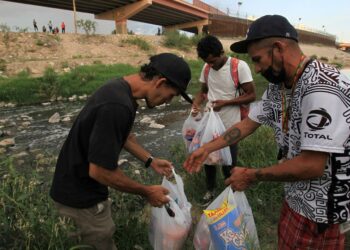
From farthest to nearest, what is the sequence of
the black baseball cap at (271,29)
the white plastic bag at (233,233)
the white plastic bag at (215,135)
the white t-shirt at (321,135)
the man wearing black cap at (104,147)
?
the white plastic bag at (215,135)
the white plastic bag at (233,233)
the man wearing black cap at (104,147)
the black baseball cap at (271,29)
the white t-shirt at (321,135)

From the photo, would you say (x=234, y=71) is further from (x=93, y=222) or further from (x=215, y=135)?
(x=93, y=222)

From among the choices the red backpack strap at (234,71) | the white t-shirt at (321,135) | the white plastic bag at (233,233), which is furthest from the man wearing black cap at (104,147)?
the red backpack strap at (234,71)

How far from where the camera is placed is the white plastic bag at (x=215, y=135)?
3832mm

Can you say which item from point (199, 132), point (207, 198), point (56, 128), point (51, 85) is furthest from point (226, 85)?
point (51, 85)

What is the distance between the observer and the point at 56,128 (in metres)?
9.02

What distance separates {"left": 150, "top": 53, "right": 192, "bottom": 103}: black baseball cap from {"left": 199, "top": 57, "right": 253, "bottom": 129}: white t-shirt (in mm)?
1862

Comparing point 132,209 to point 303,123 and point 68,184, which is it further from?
point 303,123

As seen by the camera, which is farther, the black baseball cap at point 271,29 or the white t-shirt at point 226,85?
the white t-shirt at point 226,85

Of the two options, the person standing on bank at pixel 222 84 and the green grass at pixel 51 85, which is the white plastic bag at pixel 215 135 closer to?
the person standing on bank at pixel 222 84

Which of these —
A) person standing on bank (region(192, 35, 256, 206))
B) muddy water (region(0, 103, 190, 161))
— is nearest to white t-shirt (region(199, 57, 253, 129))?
person standing on bank (region(192, 35, 256, 206))

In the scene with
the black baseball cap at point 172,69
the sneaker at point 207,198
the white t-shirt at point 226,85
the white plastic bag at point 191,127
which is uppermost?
the black baseball cap at point 172,69

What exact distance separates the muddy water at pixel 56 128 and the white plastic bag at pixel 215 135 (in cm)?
283

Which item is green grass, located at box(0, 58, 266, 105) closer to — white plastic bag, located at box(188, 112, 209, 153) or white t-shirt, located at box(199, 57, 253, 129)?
white t-shirt, located at box(199, 57, 253, 129)

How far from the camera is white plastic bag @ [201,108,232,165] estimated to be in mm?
3832
